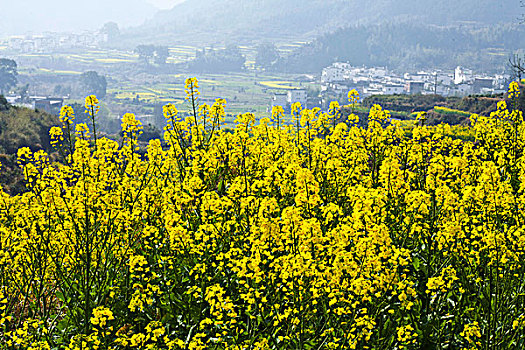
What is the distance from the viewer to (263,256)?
741cm

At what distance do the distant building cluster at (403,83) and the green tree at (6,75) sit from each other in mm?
77159

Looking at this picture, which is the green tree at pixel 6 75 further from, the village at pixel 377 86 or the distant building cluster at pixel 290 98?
the village at pixel 377 86

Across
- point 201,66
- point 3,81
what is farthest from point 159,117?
point 201,66

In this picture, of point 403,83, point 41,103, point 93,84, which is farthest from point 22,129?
point 403,83

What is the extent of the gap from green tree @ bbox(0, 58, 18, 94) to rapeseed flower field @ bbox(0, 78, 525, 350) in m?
134

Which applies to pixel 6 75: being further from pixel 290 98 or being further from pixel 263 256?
pixel 263 256

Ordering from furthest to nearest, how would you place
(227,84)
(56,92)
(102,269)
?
(227,84) → (56,92) → (102,269)

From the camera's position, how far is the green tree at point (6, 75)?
425ft

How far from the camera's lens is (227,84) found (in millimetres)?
162875

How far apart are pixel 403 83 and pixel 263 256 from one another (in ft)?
518

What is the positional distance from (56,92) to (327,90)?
70.6 metres

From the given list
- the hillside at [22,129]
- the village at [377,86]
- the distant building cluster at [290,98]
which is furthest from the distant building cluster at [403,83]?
the hillside at [22,129]

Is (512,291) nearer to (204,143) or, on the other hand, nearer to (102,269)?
(102,269)

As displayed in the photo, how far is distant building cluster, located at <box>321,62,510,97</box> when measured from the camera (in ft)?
468
